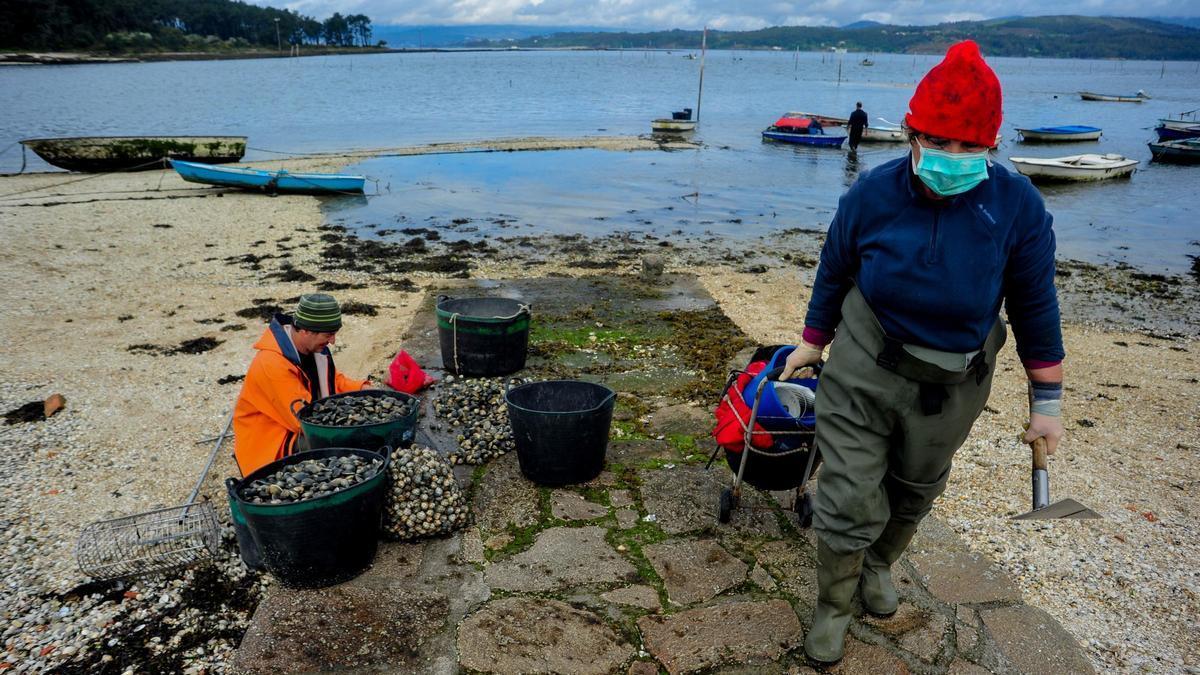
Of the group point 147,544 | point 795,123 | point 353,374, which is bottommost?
point 353,374

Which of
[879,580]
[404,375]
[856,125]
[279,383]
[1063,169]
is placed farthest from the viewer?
[856,125]

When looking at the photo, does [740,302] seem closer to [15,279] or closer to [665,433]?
[665,433]

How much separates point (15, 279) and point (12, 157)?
20661mm

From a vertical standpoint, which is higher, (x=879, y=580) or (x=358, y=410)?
(x=358, y=410)

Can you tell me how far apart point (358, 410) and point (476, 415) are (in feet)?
3.74

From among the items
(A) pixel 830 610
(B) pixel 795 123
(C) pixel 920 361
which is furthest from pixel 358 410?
(B) pixel 795 123

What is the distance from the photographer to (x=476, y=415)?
5578 millimetres

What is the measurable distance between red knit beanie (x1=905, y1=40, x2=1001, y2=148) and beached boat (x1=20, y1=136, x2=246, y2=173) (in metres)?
24.6

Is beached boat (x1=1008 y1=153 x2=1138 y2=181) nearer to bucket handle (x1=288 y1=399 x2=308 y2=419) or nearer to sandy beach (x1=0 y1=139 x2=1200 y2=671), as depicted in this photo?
sandy beach (x1=0 y1=139 x2=1200 y2=671)

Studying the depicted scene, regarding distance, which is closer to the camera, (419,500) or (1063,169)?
(419,500)

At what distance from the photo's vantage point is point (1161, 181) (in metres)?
25.2

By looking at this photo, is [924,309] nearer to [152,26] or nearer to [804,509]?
[804,509]

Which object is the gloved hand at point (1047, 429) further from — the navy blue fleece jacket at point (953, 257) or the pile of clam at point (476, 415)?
the pile of clam at point (476, 415)

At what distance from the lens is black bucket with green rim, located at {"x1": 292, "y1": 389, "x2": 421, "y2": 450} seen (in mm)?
4262
